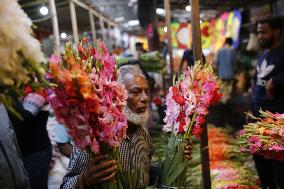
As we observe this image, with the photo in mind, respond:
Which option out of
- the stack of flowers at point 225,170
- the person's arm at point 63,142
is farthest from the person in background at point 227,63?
the person's arm at point 63,142

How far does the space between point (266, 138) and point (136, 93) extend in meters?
1.18

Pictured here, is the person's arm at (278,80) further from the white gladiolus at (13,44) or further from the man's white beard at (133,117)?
the white gladiolus at (13,44)

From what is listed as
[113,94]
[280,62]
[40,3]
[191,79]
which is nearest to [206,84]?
[191,79]

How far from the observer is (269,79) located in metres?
4.50

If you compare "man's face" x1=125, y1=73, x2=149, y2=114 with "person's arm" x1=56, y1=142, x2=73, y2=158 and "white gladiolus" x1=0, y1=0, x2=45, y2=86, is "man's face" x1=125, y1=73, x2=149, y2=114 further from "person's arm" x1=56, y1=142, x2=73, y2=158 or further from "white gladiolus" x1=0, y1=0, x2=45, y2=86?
"person's arm" x1=56, y1=142, x2=73, y2=158

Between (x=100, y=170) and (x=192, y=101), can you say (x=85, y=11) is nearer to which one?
(x=192, y=101)

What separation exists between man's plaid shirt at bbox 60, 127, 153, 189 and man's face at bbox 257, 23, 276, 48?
8.32 feet

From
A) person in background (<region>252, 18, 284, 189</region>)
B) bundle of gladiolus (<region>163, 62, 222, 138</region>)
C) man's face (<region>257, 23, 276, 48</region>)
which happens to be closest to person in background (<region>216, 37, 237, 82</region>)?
person in background (<region>252, 18, 284, 189</region>)

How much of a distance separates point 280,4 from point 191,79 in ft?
22.9

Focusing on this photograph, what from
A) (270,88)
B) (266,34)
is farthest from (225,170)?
(266,34)

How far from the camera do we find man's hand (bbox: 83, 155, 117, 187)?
1.95 m

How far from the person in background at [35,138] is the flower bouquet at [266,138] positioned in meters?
1.97

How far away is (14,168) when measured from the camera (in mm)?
2105

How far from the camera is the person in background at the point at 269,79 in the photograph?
4359mm
